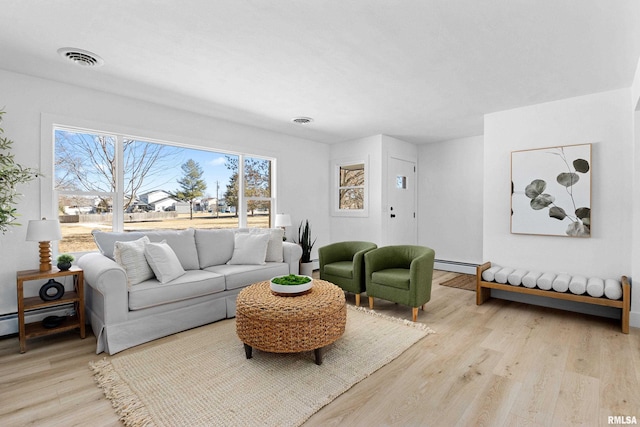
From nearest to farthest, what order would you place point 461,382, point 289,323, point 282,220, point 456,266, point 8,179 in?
point 461,382 < point 289,323 < point 8,179 < point 282,220 < point 456,266

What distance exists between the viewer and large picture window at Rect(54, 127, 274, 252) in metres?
3.34

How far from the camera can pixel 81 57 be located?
2584mm

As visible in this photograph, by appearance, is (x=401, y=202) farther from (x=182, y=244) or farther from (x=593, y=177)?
(x=182, y=244)

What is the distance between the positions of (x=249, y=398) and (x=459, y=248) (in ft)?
15.8

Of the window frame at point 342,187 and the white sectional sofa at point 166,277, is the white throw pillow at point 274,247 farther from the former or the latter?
the window frame at point 342,187

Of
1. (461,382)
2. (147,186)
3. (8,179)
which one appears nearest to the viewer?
(461,382)

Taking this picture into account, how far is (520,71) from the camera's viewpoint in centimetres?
283

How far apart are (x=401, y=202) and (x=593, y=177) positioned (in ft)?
9.20

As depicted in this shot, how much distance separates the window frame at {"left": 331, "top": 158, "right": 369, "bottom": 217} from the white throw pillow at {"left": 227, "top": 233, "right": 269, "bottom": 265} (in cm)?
215

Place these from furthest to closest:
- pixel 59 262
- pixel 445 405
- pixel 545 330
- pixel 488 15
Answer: pixel 545 330 → pixel 59 262 → pixel 488 15 → pixel 445 405

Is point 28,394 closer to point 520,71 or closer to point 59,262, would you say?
point 59,262

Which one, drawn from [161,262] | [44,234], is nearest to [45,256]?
[44,234]

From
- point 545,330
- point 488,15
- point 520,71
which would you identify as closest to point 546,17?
point 488,15

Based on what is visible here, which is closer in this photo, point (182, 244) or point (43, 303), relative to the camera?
point (43, 303)
